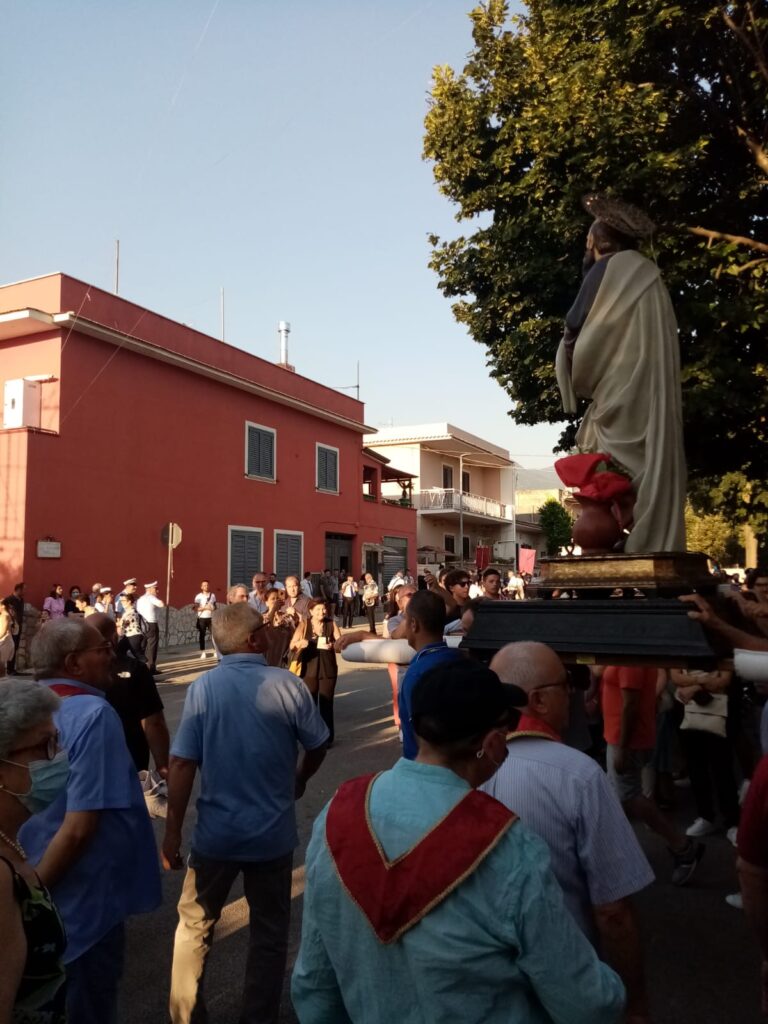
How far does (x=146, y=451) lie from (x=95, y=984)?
17.7m

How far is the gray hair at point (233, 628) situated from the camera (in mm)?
3445

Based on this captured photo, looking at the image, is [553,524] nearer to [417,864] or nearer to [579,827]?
[579,827]

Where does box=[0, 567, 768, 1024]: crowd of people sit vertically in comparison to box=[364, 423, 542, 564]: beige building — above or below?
below

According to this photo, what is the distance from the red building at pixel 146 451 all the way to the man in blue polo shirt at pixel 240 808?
1411 centimetres

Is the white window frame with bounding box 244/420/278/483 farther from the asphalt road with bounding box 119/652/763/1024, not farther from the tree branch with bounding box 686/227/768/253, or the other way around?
the asphalt road with bounding box 119/652/763/1024

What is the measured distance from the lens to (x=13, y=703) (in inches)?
77.9

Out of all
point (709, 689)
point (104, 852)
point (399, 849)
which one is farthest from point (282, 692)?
point (709, 689)

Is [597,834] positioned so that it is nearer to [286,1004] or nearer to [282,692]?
[282,692]

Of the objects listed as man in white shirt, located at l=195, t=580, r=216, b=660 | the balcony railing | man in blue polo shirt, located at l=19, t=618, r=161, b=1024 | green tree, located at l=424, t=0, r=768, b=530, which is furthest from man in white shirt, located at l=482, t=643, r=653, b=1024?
the balcony railing

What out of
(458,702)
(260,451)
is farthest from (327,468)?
(458,702)

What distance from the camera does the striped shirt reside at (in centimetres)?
202

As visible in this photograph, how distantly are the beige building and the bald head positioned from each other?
30.9 metres

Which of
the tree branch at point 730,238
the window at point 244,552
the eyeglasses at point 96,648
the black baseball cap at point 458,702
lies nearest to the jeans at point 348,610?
the window at point 244,552

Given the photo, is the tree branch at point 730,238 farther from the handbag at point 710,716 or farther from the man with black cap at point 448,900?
the man with black cap at point 448,900
